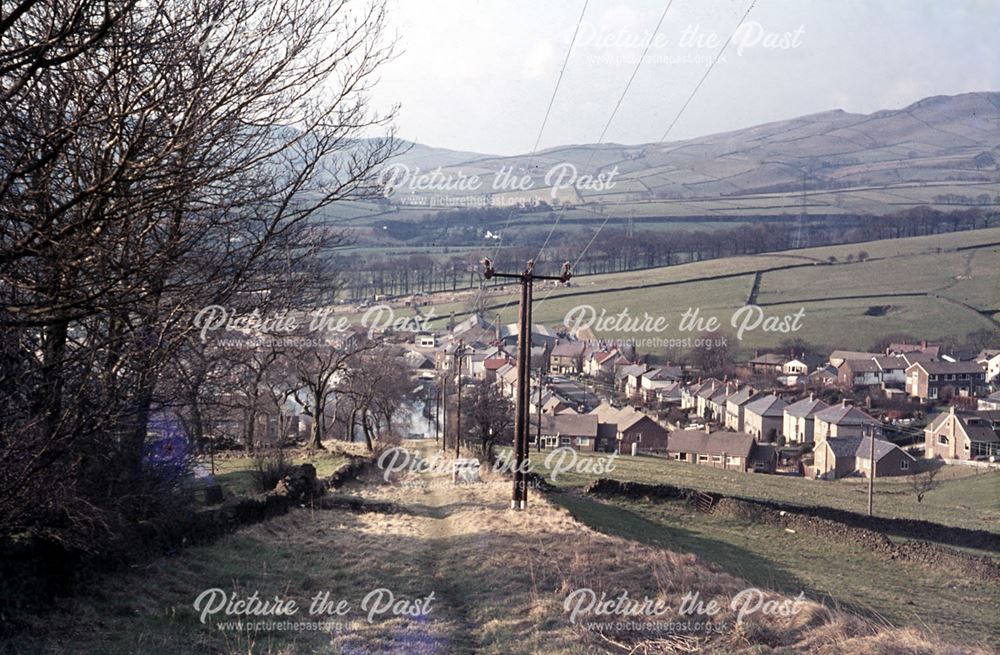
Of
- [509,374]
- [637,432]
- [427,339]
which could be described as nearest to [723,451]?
[637,432]

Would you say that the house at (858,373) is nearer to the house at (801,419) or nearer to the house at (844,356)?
the house at (844,356)

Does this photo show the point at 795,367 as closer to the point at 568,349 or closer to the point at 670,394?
the point at 670,394

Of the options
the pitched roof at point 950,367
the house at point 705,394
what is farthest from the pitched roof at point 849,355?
the house at point 705,394

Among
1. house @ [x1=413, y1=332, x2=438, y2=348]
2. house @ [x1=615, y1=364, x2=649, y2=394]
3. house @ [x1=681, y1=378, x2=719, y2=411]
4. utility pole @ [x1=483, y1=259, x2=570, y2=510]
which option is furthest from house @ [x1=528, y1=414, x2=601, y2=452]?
utility pole @ [x1=483, y1=259, x2=570, y2=510]

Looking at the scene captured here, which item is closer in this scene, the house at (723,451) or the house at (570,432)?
the house at (723,451)

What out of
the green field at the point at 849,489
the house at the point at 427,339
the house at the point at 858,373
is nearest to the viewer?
the green field at the point at 849,489

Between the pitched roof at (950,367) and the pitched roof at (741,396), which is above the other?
the pitched roof at (950,367)
